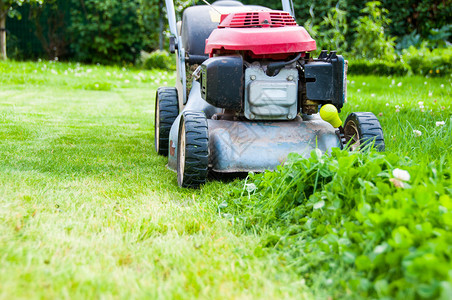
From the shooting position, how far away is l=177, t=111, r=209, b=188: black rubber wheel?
257 centimetres


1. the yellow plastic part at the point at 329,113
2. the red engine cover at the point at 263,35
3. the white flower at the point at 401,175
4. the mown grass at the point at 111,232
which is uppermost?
the red engine cover at the point at 263,35

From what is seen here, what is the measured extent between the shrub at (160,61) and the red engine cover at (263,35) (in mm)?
7956

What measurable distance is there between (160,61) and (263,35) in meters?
8.62

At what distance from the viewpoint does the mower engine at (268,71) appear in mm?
2680

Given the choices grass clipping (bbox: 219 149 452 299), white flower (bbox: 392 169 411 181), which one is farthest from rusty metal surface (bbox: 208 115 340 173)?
white flower (bbox: 392 169 411 181)

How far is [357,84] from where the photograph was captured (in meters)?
7.32

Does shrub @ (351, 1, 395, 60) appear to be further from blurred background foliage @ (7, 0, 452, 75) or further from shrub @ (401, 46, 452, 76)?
blurred background foliage @ (7, 0, 452, 75)

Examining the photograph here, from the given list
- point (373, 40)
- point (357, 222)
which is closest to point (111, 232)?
point (357, 222)

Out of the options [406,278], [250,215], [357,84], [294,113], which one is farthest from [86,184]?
[357,84]

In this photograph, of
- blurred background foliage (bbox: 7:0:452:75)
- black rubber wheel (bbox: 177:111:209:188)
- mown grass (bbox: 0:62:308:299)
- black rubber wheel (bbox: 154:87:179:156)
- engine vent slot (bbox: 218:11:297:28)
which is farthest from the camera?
blurred background foliage (bbox: 7:0:452:75)

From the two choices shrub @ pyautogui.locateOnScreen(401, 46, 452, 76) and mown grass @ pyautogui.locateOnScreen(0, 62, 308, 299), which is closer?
mown grass @ pyautogui.locateOnScreen(0, 62, 308, 299)

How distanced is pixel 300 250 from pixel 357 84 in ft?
19.6

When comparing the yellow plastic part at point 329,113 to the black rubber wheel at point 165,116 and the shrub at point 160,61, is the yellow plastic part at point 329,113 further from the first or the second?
the shrub at point 160,61

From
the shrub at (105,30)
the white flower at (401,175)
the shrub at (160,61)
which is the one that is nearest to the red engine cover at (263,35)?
the white flower at (401,175)
